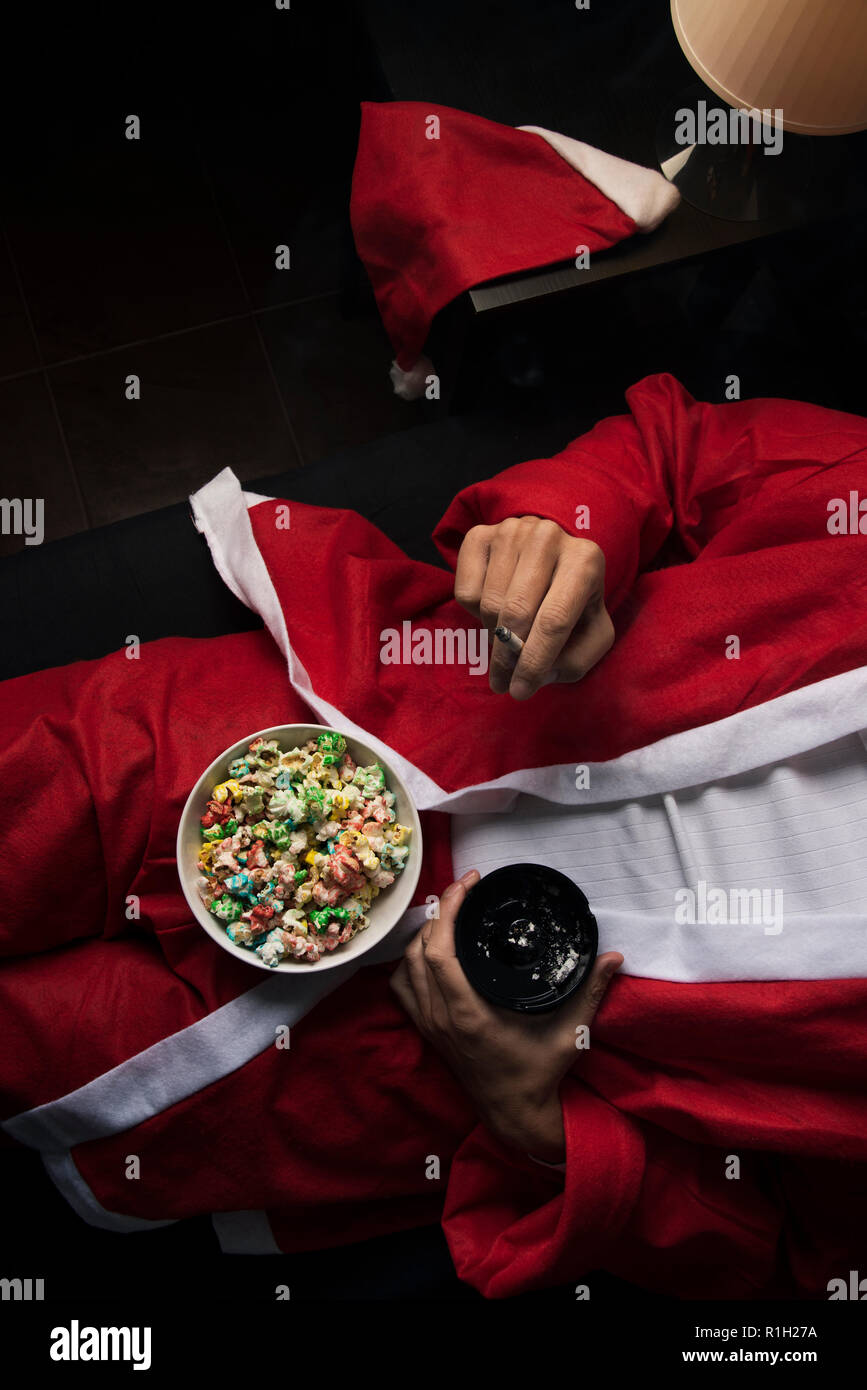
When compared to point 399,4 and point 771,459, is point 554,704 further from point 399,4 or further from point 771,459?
point 399,4

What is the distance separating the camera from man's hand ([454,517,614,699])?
103 centimetres

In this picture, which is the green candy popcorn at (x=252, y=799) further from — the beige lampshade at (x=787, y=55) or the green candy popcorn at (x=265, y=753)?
the beige lampshade at (x=787, y=55)

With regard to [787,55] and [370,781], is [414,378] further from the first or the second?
[370,781]

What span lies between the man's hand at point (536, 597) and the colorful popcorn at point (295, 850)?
0.65 ft

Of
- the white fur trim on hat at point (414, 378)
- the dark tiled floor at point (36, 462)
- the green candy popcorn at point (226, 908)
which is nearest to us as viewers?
the green candy popcorn at point (226, 908)

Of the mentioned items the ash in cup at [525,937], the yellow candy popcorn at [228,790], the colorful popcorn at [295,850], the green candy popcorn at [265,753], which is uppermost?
the green candy popcorn at [265,753]

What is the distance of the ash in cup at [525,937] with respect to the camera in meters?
1.05

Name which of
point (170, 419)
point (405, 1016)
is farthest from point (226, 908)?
point (170, 419)

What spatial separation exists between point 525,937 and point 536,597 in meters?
0.37

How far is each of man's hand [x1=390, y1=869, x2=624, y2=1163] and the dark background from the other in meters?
0.63

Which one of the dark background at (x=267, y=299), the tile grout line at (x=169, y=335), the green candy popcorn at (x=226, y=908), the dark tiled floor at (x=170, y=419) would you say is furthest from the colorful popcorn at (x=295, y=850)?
the tile grout line at (x=169, y=335)

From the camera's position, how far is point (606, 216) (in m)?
1.36

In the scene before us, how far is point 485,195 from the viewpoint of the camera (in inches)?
53.7

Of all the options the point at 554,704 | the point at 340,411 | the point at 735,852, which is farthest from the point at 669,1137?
the point at 340,411
